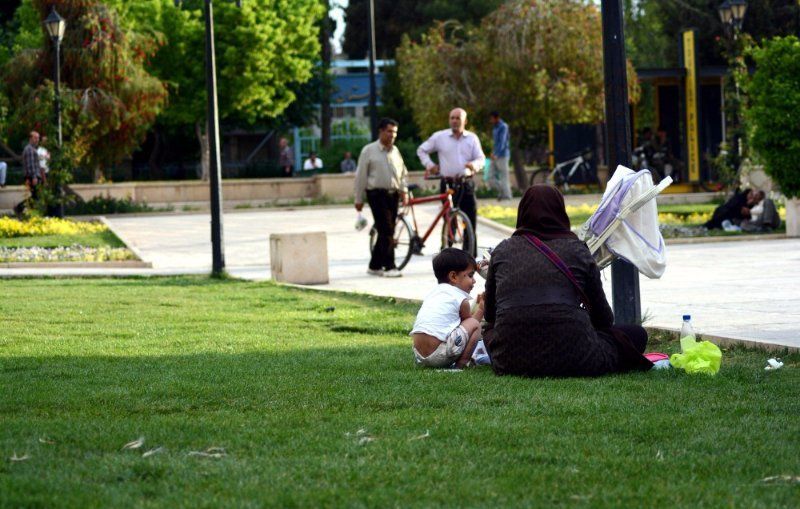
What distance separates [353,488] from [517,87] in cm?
3033

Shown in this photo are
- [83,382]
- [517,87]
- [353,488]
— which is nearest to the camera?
[353,488]

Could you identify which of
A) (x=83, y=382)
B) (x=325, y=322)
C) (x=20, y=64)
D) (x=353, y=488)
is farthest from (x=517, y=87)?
(x=353, y=488)

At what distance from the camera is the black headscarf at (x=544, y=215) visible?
25.3ft

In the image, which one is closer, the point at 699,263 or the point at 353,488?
the point at 353,488

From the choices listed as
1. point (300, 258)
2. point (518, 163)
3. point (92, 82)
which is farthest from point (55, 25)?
point (300, 258)

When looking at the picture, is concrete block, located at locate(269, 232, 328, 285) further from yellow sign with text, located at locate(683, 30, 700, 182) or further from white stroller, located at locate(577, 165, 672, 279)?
yellow sign with text, located at locate(683, 30, 700, 182)

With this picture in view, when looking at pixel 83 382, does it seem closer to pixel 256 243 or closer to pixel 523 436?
pixel 523 436

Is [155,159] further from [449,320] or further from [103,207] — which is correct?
[449,320]

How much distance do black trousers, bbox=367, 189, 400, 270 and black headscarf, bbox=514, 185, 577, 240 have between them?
866 cm

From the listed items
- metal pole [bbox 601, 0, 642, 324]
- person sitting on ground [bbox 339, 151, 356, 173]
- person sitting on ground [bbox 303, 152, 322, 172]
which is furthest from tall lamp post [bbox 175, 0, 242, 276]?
person sitting on ground [bbox 303, 152, 322, 172]

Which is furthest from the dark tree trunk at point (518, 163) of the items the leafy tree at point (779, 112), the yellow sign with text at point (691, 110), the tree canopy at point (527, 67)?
the leafy tree at point (779, 112)

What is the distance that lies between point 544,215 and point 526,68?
1060 inches

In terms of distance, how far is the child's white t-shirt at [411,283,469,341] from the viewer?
8.25 m

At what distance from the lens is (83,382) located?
7.79m
